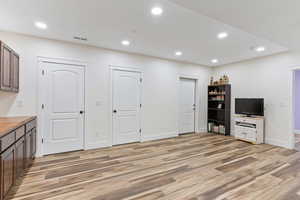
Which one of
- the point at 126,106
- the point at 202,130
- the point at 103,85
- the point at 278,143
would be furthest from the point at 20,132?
the point at 278,143

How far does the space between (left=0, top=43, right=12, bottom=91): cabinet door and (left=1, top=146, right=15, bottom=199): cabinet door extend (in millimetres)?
1223

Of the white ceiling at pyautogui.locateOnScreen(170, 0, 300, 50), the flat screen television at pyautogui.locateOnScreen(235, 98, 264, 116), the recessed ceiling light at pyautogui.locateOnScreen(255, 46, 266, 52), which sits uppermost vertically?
the recessed ceiling light at pyautogui.locateOnScreen(255, 46, 266, 52)

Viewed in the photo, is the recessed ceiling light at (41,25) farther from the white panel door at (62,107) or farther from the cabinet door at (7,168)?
the cabinet door at (7,168)

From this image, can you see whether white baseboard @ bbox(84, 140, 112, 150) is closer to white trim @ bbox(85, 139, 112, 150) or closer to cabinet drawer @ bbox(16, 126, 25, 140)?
white trim @ bbox(85, 139, 112, 150)

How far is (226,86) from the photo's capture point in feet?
18.2

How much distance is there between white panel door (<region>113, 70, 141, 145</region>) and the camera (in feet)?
14.1

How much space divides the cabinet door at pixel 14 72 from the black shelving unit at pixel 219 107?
5902mm

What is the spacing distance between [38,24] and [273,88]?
6.01 metres

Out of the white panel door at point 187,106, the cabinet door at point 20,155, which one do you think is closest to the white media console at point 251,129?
the white panel door at point 187,106

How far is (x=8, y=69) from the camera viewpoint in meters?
2.69

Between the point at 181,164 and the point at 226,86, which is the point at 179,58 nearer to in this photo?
the point at 226,86

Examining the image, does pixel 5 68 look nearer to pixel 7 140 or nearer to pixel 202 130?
pixel 7 140

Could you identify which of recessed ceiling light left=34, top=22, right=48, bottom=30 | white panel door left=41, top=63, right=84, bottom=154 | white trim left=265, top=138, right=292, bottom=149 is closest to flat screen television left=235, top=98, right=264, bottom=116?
white trim left=265, top=138, right=292, bottom=149

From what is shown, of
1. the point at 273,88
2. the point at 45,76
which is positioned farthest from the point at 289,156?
the point at 45,76
